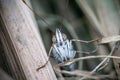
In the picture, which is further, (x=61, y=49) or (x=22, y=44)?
(x=61, y=49)

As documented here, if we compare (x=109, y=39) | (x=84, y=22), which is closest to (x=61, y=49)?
(x=109, y=39)

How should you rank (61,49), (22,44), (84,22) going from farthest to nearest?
(84,22)
(61,49)
(22,44)

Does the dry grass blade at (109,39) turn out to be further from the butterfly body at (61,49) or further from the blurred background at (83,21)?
the butterfly body at (61,49)

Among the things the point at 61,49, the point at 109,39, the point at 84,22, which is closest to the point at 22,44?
the point at 61,49

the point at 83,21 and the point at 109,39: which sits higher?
the point at 83,21

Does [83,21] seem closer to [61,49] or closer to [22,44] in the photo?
[61,49]

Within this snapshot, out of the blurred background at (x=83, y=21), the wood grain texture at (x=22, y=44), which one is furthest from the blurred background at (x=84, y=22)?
the wood grain texture at (x=22, y=44)

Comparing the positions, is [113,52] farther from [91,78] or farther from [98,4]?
[98,4]

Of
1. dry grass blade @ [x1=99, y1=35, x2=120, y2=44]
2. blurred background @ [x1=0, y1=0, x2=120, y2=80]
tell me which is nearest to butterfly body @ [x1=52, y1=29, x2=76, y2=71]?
blurred background @ [x1=0, y1=0, x2=120, y2=80]

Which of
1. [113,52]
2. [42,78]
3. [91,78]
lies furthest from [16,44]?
[113,52]

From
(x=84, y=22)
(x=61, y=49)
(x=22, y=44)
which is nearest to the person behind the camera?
(x=22, y=44)
